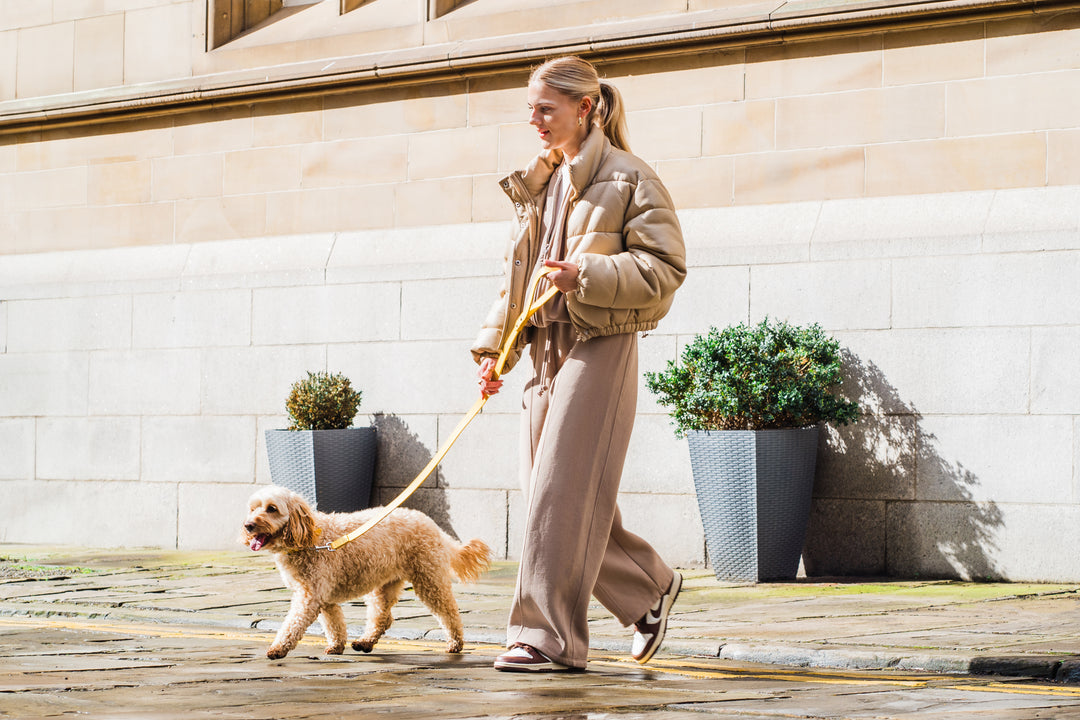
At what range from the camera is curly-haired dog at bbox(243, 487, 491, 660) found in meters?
6.19

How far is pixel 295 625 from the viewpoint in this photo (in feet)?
20.3

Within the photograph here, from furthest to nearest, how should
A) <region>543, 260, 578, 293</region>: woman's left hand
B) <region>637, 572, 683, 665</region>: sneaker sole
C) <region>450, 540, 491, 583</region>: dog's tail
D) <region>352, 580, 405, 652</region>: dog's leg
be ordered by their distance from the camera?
<region>450, 540, 491, 583</region>: dog's tail < <region>352, 580, 405, 652</region>: dog's leg < <region>637, 572, 683, 665</region>: sneaker sole < <region>543, 260, 578, 293</region>: woman's left hand

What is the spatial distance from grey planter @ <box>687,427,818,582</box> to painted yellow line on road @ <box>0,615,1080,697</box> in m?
2.58

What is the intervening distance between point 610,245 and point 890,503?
4.20 m

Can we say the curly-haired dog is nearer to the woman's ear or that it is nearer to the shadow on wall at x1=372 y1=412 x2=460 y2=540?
the woman's ear

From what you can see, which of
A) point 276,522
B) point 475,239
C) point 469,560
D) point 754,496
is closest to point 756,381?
point 754,496

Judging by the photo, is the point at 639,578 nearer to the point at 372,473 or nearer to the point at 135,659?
the point at 135,659

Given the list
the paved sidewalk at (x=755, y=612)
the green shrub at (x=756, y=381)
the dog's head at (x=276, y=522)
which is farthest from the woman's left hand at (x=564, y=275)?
the green shrub at (x=756, y=381)

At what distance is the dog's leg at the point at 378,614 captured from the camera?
655 centimetres

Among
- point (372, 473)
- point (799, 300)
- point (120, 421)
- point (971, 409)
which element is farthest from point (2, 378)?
point (971, 409)

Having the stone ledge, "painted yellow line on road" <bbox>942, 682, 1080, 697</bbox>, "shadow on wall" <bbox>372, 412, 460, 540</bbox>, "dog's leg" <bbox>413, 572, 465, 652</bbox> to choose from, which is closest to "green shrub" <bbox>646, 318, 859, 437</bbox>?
the stone ledge

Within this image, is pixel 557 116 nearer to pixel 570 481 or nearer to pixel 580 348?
pixel 580 348

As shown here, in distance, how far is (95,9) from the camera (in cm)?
1283

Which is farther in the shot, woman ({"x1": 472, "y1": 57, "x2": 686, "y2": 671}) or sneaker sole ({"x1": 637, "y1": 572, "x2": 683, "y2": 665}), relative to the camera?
sneaker sole ({"x1": 637, "y1": 572, "x2": 683, "y2": 665})
